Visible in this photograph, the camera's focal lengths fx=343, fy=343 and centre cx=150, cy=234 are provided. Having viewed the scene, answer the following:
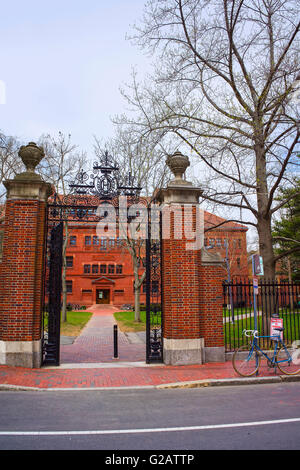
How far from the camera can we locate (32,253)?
9.09 meters

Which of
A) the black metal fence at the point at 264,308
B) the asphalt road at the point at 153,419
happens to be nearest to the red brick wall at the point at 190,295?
the black metal fence at the point at 264,308

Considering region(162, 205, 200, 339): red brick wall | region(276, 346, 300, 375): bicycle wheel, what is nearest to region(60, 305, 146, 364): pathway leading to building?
region(162, 205, 200, 339): red brick wall

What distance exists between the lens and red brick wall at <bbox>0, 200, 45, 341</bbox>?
28.8 feet

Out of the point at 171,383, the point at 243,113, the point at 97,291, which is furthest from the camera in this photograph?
the point at 97,291

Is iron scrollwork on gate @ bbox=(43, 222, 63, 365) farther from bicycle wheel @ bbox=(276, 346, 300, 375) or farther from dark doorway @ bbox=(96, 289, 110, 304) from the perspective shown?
dark doorway @ bbox=(96, 289, 110, 304)

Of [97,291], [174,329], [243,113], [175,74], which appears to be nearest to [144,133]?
[175,74]

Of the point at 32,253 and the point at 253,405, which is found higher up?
the point at 32,253

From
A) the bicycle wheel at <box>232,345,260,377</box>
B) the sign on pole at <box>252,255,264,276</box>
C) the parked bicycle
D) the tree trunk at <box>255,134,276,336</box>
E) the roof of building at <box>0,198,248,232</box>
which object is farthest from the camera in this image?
the roof of building at <box>0,198,248,232</box>

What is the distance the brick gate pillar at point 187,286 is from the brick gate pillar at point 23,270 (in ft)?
11.2

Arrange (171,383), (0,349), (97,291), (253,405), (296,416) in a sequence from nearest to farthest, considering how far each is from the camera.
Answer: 1. (296,416)
2. (253,405)
3. (171,383)
4. (0,349)
5. (97,291)

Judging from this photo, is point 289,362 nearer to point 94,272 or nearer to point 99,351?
point 99,351

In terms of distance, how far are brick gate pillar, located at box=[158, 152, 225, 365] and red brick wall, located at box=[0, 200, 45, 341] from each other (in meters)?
3.46

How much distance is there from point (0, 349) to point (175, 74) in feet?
35.8

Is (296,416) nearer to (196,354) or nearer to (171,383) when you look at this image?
(171,383)
